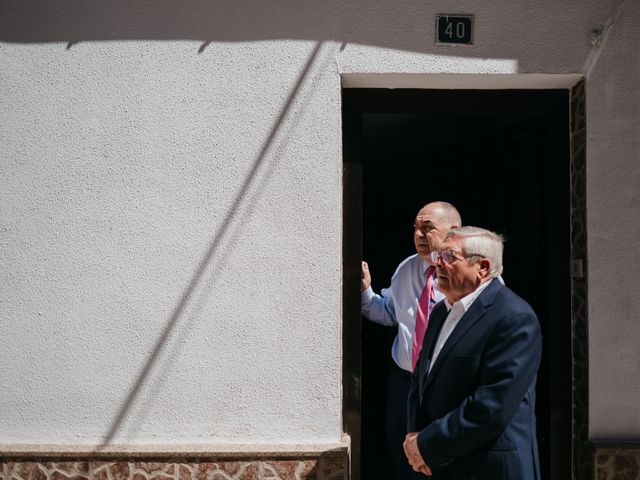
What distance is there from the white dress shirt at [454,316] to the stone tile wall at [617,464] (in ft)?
4.49

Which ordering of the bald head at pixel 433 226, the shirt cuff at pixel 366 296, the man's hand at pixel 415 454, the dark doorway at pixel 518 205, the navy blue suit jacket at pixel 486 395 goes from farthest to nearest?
the shirt cuff at pixel 366 296 → the bald head at pixel 433 226 → the dark doorway at pixel 518 205 → the man's hand at pixel 415 454 → the navy blue suit jacket at pixel 486 395

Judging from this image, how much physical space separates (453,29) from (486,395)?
2.17m

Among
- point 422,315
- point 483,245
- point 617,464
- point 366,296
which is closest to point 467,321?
point 483,245

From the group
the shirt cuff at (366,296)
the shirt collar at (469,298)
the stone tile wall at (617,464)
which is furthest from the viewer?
the shirt cuff at (366,296)

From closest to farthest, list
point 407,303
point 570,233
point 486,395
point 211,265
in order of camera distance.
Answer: point 486,395 < point 211,265 < point 570,233 < point 407,303

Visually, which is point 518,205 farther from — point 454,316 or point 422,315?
point 454,316

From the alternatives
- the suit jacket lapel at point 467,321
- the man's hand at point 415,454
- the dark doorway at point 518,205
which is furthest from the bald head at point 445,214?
the man's hand at point 415,454

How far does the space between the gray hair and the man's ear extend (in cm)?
1

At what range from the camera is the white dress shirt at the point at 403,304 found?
452 centimetres

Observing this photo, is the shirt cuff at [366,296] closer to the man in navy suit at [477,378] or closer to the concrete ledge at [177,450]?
the concrete ledge at [177,450]

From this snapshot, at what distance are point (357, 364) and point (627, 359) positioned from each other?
1.52 meters

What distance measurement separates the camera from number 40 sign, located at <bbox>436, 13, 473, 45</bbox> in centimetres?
412

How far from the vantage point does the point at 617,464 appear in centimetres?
400

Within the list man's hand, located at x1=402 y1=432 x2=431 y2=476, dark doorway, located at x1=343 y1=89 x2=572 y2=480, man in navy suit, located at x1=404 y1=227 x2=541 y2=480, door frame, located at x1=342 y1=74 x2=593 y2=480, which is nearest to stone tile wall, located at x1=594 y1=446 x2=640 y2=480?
door frame, located at x1=342 y1=74 x2=593 y2=480
